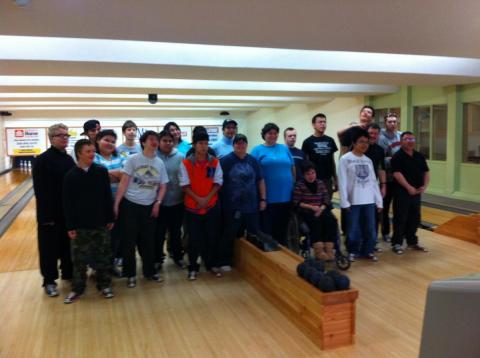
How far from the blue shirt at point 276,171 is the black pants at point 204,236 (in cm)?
63

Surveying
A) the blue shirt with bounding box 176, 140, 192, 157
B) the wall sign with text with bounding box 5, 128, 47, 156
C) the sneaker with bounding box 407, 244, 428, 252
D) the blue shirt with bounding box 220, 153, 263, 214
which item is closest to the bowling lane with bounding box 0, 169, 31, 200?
the wall sign with text with bounding box 5, 128, 47, 156

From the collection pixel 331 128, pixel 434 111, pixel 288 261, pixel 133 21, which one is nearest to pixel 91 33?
pixel 133 21

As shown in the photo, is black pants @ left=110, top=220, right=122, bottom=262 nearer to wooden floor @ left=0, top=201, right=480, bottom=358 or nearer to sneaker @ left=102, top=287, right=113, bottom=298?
wooden floor @ left=0, top=201, right=480, bottom=358

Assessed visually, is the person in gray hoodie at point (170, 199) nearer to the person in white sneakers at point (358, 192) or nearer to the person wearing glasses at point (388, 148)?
the person in white sneakers at point (358, 192)

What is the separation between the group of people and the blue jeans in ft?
0.03

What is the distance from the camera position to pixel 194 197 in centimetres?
374

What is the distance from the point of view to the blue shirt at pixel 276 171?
4168 millimetres

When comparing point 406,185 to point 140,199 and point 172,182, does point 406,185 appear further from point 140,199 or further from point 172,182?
point 140,199

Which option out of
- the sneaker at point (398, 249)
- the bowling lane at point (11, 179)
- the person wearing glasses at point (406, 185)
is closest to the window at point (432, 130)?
the person wearing glasses at point (406, 185)

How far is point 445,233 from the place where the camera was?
5387mm

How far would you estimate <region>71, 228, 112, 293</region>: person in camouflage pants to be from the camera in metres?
3.29

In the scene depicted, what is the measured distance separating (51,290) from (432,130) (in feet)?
26.0

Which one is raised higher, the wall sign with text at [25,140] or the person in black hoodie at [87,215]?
the wall sign with text at [25,140]

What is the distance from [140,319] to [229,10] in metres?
2.53
